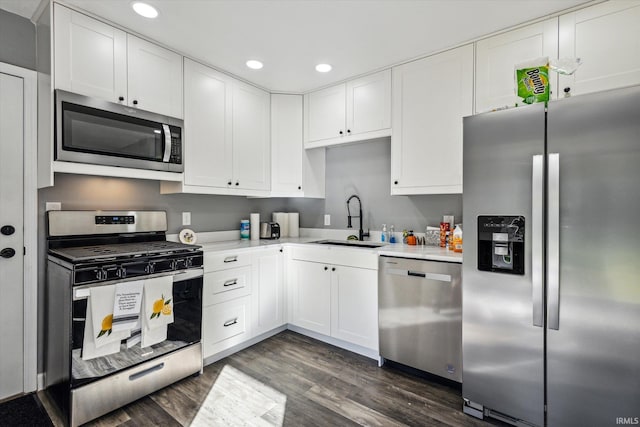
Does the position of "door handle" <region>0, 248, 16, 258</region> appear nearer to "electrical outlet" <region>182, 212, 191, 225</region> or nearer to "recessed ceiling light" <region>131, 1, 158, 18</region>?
"electrical outlet" <region>182, 212, 191, 225</region>

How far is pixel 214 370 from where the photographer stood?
236cm

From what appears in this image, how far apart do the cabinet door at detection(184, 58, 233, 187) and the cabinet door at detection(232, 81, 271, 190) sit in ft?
0.26

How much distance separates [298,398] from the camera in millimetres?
2014

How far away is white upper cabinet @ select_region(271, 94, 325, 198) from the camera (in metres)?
3.26

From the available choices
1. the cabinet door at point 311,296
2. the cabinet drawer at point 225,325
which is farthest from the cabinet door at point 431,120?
the cabinet drawer at point 225,325

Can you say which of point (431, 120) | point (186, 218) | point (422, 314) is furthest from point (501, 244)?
point (186, 218)

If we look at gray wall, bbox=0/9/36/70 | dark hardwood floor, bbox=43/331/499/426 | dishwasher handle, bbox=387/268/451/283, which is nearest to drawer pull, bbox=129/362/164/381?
dark hardwood floor, bbox=43/331/499/426

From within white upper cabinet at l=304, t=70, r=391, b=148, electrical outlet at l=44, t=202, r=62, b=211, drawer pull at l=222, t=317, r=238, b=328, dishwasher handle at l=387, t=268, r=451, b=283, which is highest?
white upper cabinet at l=304, t=70, r=391, b=148

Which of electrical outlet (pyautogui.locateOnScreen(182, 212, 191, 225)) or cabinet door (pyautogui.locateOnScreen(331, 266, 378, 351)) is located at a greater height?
electrical outlet (pyautogui.locateOnScreen(182, 212, 191, 225))

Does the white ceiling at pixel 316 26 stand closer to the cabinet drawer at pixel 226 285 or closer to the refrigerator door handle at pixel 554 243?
the refrigerator door handle at pixel 554 243

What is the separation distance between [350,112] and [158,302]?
2245 millimetres

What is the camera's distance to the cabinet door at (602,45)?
69.2 inches

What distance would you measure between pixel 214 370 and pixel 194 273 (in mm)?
798

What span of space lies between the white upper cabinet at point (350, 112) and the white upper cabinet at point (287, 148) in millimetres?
112
